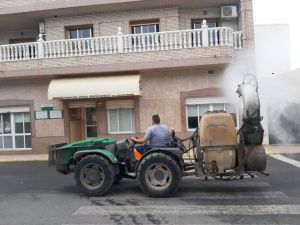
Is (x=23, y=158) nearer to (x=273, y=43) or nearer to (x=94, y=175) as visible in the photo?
(x=94, y=175)

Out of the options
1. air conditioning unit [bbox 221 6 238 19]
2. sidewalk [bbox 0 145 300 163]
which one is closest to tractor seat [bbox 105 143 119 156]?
sidewalk [bbox 0 145 300 163]

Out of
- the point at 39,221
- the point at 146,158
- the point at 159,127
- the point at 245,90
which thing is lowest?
the point at 39,221

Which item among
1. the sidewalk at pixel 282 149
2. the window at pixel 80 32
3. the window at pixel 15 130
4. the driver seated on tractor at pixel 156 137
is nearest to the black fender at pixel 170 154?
the driver seated on tractor at pixel 156 137

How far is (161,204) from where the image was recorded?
7711 millimetres

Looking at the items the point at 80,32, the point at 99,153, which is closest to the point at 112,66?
the point at 80,32

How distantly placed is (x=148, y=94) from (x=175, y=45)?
2516 millimetres

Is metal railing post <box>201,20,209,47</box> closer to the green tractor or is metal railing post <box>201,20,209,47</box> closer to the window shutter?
the window shutter

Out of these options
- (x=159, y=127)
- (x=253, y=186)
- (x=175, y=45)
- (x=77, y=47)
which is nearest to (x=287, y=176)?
(x=253, y=186)

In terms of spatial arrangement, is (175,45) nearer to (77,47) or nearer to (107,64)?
(107,64)

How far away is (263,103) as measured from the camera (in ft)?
48.8

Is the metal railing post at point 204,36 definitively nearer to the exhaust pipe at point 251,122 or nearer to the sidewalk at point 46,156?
the sidewalk at point 46,156

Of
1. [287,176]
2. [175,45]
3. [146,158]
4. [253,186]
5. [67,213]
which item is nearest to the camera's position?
[67,213]

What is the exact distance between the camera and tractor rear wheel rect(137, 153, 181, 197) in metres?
8.24

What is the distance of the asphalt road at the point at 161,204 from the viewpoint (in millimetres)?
6695
